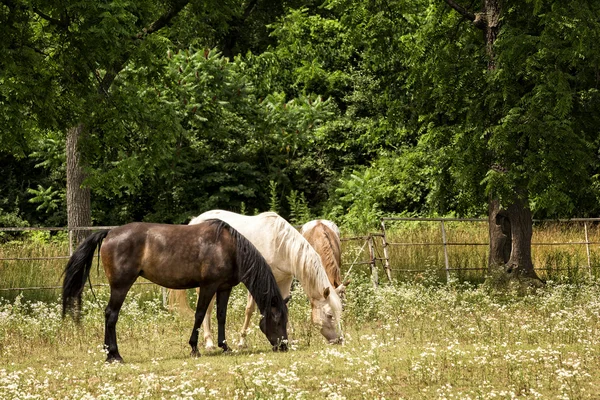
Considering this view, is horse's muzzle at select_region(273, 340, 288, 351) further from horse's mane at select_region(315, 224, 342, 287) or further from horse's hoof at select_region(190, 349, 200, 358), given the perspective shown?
horse's mane at select_region(315, 224, 342, 287)

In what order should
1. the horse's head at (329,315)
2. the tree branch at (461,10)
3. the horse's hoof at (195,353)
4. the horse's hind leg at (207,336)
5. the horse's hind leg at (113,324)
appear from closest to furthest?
the horse's hind leg at (113,324) < the horse's hoof at (195,353) < the horse's head at (329,315) < the horse's hind leg at (207,336) < the tree branch at (461,10)

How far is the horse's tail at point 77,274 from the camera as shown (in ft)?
37.0

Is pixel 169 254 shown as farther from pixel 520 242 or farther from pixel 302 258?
pixel 520 242

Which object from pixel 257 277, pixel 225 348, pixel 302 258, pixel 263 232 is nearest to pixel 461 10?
pixel 263 232

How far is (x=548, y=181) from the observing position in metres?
16.5

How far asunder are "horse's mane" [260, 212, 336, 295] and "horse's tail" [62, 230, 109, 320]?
2494 mm

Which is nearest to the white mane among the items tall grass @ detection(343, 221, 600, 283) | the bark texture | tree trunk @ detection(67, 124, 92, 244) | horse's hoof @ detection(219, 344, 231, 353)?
horse's hoof @ detection(219, 344, 231, 353)

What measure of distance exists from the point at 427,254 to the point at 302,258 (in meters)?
8.76

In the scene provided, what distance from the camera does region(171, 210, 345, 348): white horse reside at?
12.0 meters

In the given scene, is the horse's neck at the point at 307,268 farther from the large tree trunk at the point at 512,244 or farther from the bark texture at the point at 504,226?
the large tree trunk at the point at 512,244

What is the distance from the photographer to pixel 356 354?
10.2m

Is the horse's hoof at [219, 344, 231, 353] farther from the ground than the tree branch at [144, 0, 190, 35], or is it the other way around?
the tree branch at [144, 0, 190, 35]

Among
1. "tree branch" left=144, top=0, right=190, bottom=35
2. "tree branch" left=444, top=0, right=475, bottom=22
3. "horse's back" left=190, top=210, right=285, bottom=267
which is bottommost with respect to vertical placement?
"horse's back" left=190, top=210, right=285, bottom=267

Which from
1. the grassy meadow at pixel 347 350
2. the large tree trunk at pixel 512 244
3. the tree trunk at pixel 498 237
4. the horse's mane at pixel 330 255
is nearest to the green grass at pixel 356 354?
the grassy meadow at pixel 347 350
